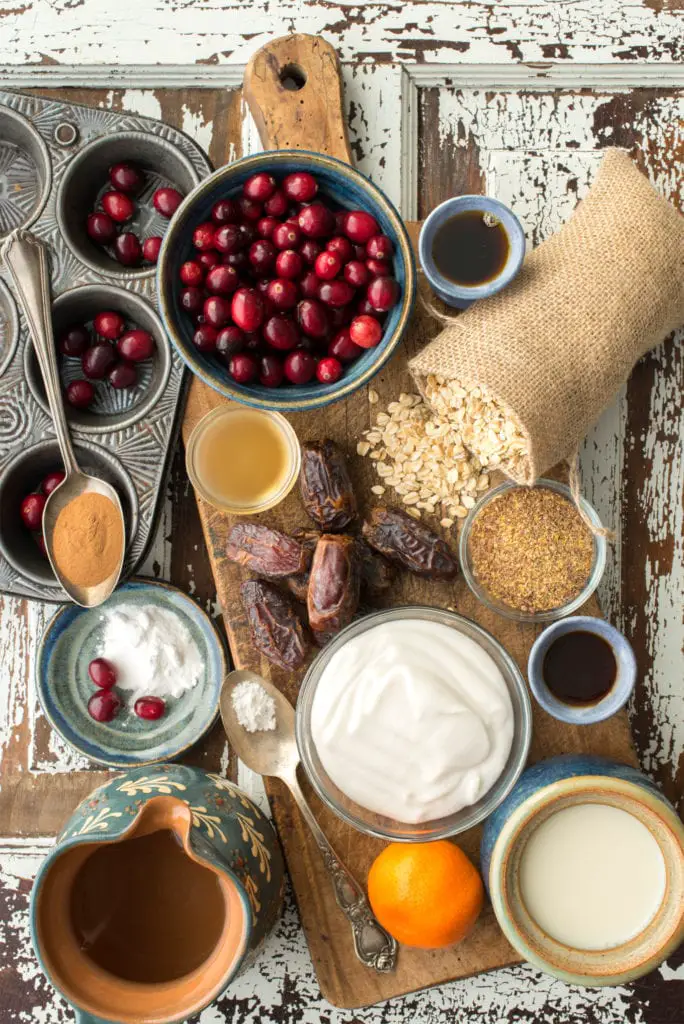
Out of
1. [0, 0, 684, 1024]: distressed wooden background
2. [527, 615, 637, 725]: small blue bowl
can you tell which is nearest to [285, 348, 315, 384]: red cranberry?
[0, 0, 684, 1024]: distressed wooden background

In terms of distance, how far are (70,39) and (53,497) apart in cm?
85

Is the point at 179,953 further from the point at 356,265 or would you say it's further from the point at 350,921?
the point at 356,265

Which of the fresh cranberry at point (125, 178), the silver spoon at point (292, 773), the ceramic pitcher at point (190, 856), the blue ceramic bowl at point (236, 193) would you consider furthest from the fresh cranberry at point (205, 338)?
the ceramic pitcher at point (190, 856)

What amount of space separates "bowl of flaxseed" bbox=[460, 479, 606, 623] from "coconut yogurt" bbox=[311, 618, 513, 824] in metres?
0.13

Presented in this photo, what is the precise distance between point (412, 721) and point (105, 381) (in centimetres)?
79

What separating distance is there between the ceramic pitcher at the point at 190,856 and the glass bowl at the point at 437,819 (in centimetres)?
13

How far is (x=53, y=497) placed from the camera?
4.70 ft

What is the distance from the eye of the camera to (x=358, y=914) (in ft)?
4.49

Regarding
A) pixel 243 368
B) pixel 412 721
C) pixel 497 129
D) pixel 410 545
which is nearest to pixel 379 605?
pixel 410 545

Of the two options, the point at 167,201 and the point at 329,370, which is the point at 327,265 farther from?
the point at 167,201

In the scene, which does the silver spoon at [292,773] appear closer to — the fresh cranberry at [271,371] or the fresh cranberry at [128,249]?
the fresh cranberry at [271,371]

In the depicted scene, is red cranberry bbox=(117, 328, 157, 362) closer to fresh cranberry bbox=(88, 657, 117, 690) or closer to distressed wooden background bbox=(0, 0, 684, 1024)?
distressed wooden background bbox=(0, 0, 684, 1024)

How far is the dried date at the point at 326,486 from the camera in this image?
136 centimetres

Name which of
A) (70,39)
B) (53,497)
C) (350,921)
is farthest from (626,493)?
(70,39)
